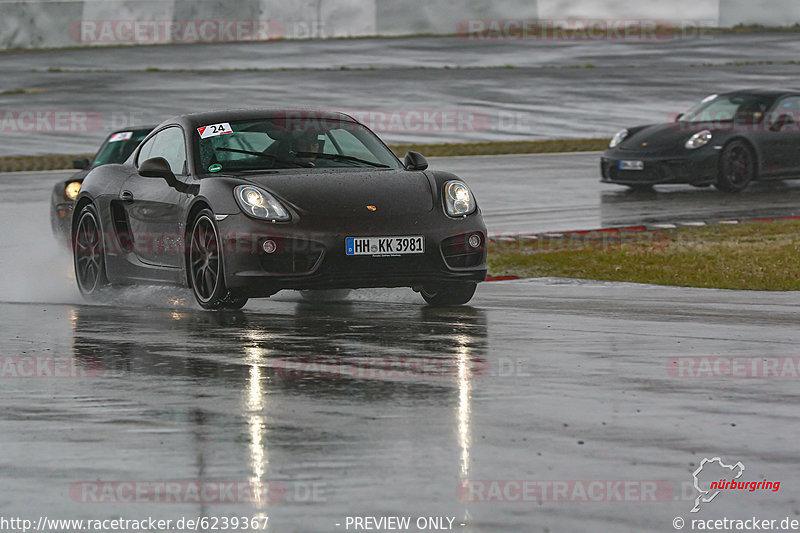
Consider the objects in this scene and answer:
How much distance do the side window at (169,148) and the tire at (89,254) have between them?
588mm

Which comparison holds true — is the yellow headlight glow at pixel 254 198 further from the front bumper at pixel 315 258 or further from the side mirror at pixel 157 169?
the side mirror at pixel 157 169

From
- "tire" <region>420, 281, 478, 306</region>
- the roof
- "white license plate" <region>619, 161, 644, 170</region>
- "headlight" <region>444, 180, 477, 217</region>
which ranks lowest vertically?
"white license plate" <region>619, 161, 644, 170</region>

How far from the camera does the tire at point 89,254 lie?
37.9 ft

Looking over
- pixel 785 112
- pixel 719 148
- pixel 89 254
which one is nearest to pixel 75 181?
pixel 89 254

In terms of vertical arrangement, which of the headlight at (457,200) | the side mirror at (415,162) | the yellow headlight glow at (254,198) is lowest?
the headlight at (457,200)

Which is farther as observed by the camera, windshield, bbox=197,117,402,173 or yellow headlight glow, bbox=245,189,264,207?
windshield, bbox=197,117,402,173

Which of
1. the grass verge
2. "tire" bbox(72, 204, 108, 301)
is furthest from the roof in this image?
the grass verge

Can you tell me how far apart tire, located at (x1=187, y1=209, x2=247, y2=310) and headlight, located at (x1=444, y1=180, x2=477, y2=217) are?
4.59ft

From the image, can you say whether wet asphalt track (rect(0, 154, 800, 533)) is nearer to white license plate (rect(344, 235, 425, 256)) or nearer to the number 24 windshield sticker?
white license plate (rect(344, 235, 425, 256))

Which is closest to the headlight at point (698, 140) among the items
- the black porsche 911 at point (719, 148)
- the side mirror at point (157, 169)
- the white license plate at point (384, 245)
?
the black porsche 911 at point (719, 148)

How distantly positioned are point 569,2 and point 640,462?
137ft

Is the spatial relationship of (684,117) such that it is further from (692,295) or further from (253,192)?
(253,192)

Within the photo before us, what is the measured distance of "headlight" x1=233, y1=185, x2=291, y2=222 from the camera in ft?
31.3

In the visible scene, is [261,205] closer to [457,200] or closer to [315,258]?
[315,258]
